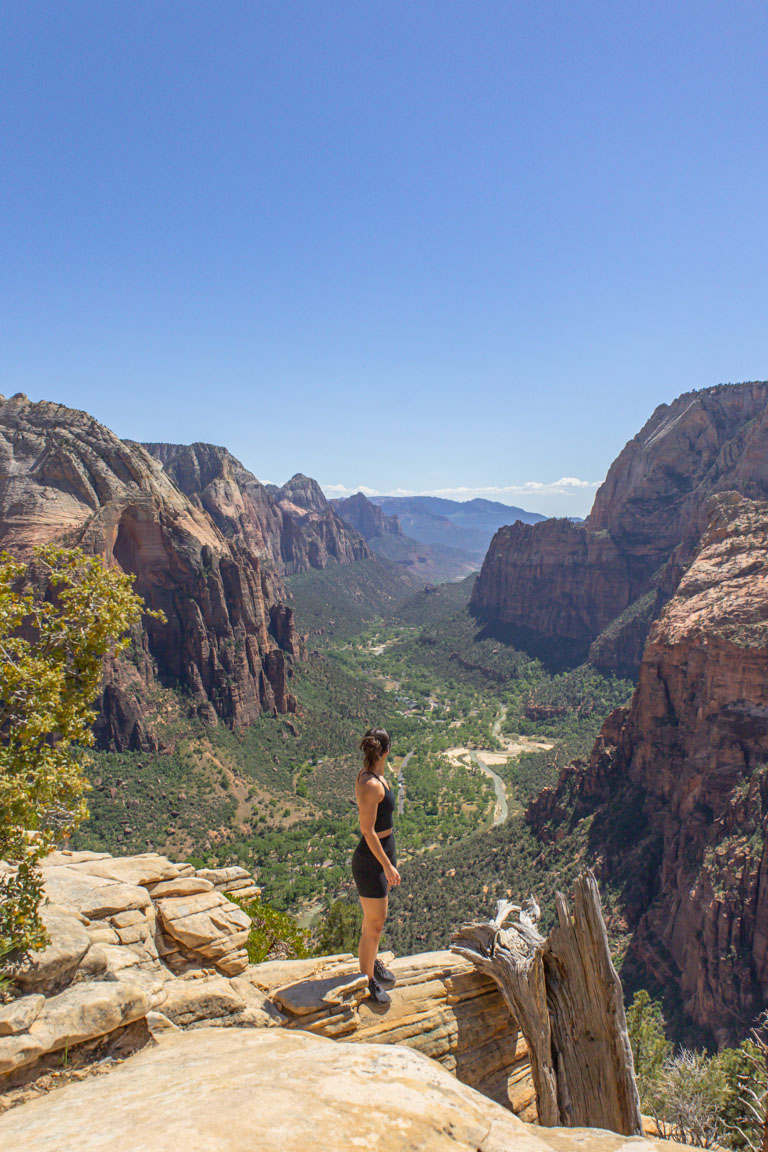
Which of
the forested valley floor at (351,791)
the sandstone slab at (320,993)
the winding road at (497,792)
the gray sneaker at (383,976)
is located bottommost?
the winding road at (497,792)

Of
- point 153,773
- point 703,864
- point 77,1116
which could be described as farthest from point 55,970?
point 153,773

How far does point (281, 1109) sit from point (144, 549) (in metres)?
65.1

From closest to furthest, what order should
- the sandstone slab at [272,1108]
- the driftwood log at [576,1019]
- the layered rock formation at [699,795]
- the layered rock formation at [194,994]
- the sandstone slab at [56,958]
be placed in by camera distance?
1. the sandstone slab at [272,1108]
2. the layered rock formation at [194,994]
3. the sandstone slab at [56,958]
4. the driftwood log at [576,1019]
5. the layered rock formation at [699,795]

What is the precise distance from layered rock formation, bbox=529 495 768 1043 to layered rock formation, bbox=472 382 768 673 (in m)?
56.7

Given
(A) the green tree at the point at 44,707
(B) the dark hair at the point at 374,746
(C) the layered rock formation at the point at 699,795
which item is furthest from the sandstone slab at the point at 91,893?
(C) the layered rock formation at the point at 699,795

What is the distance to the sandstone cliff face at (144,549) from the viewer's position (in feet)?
181

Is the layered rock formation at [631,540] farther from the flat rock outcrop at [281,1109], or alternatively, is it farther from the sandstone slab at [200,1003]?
the flat rock outcrop at [281,1109]

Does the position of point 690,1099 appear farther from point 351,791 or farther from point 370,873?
point 351,791

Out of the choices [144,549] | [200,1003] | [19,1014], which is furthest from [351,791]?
[19,1014]

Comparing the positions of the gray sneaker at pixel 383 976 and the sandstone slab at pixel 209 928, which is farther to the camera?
the sandstone slab at pixel 209 928

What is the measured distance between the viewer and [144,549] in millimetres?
63344

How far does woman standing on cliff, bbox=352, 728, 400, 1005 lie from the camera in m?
7.98

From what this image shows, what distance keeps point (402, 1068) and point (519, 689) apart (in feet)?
385

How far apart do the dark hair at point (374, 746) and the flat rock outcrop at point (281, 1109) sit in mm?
3257
